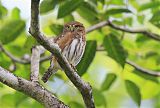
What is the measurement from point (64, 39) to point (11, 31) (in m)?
0.97

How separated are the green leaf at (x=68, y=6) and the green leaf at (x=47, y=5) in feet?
0.37

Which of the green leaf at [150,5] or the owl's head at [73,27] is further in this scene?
the green leaf at [150,5]

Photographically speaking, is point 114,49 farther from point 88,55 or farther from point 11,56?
point 11,56

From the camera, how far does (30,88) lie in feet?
10.7

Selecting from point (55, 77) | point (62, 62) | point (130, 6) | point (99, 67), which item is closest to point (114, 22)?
point (130, 6)

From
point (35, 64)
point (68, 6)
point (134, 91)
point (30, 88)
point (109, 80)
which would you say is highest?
point (68, 6)

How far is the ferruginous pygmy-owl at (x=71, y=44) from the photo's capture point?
4148 millimetres

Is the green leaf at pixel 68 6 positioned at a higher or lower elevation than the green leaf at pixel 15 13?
lower

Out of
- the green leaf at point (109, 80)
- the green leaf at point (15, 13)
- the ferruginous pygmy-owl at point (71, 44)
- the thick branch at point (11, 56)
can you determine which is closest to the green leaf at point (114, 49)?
the green leaf at point (109, 80)

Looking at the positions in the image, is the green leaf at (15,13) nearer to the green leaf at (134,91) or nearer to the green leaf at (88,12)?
the green leaf at (88,12)

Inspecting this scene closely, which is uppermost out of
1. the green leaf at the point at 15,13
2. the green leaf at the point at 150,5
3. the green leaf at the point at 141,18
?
the green leaf at the point at 15,13

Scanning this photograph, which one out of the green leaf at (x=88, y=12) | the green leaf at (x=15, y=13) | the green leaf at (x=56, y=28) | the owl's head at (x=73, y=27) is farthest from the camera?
the green leaf at (x=15, y=13)

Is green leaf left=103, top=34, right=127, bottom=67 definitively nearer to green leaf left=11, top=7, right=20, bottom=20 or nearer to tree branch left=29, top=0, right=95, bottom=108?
green leaf left=11, top=7, right=20, bottom=20

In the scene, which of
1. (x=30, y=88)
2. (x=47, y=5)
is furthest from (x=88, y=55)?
(x=30, y=88)
